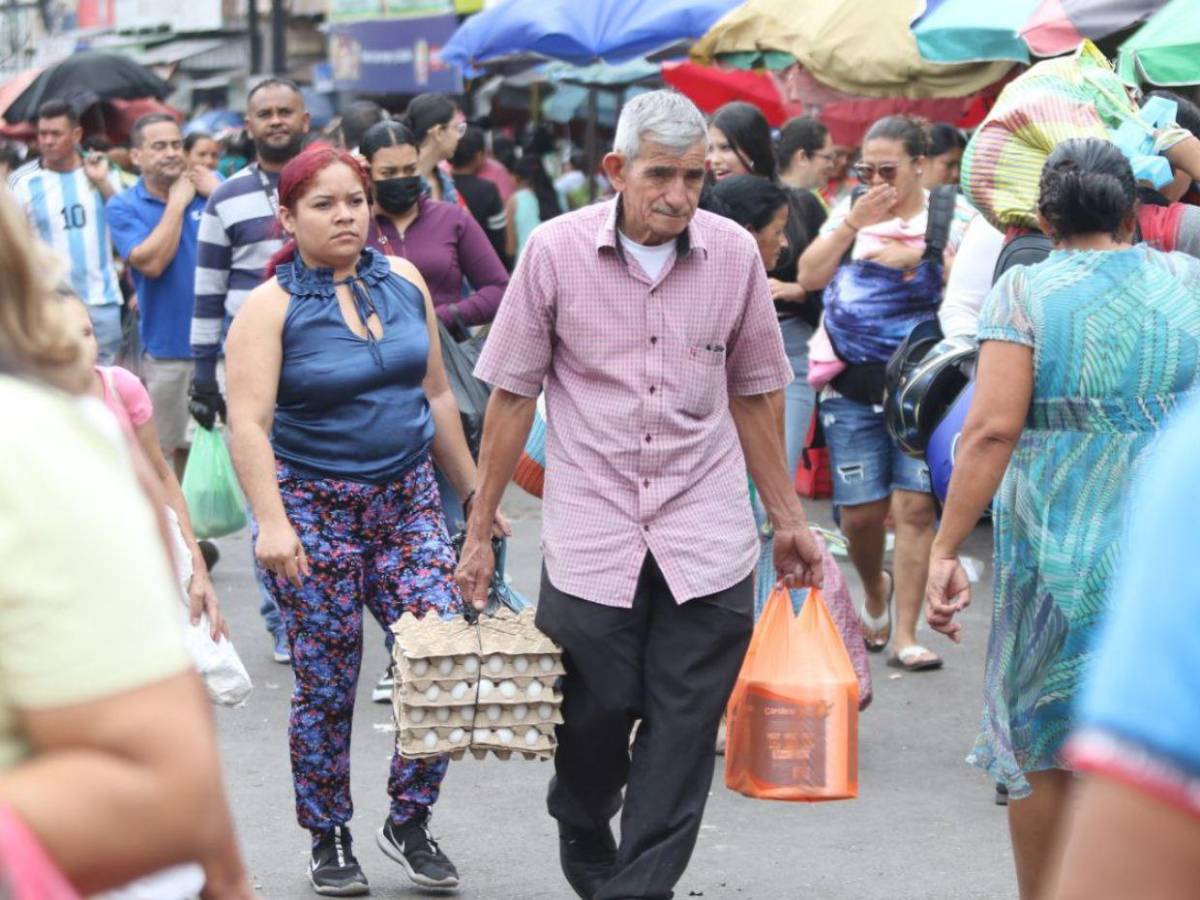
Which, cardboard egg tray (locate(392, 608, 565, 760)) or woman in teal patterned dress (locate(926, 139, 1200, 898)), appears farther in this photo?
cardboard egg tray (locate(392, 608, 565, 760))

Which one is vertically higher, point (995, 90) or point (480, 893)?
point (995, 90)

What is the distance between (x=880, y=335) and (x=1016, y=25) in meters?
2.52

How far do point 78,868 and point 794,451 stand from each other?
6.18 m

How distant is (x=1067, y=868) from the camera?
1595 millimetres

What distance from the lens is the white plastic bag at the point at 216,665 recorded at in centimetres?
463

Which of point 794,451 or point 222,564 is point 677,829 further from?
point 222,564

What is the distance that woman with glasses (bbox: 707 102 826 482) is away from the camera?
7.38 metres

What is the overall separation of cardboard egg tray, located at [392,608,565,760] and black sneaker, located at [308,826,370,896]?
0.83 m

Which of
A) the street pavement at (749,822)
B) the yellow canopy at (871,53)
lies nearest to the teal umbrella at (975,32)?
the yellow canopy at (871,53)

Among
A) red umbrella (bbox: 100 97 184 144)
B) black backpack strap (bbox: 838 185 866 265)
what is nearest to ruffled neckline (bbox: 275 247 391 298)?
black backpack strap (bbox: 838 185 866 265)

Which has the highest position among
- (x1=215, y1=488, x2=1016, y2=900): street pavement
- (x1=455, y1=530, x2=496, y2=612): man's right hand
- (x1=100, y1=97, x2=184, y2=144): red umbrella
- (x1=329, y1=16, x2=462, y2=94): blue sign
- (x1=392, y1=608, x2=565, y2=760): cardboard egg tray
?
(x1=455, y1=530, x2=496, y2=612): man's right hand

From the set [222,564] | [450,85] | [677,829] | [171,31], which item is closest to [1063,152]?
[677,829]

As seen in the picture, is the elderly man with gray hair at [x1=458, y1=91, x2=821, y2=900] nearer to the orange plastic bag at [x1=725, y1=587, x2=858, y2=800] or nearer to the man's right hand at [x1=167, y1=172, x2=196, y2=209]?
the orange plastic bag at [x1=725, y1=587, x2=858, y2=800]

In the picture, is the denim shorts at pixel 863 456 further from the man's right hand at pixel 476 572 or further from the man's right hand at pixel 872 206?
the man's right hand at pixel 476 572
